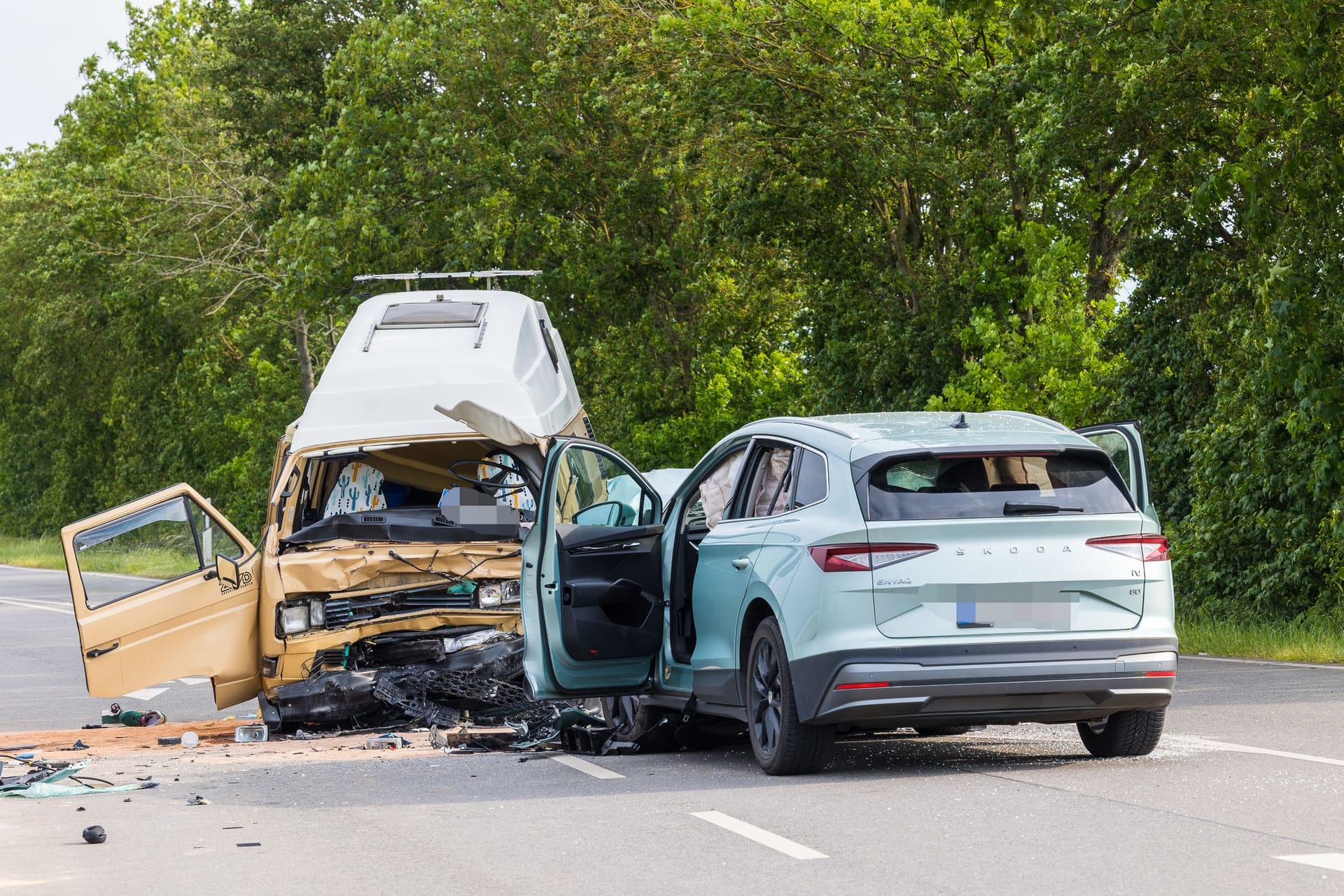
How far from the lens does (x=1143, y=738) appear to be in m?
8.86

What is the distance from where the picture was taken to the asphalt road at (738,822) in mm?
6164

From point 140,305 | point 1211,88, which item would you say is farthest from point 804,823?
point 140,305

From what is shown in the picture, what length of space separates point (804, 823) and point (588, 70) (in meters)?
23.7

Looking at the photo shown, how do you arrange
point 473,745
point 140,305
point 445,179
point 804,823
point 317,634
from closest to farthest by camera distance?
point 804,823, point 473,745, point 317,634, point 445,179, point 140,305

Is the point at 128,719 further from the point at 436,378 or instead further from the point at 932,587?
the point at 932,587

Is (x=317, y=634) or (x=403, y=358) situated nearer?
(x=317, y=634)

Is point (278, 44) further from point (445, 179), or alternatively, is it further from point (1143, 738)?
point (1143, 738)

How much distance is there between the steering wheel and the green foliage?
6.19 m

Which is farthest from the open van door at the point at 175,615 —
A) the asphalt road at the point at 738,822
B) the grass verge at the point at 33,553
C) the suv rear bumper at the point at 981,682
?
the grass verge at the point at 33,553

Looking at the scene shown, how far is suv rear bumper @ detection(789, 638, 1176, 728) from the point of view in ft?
26.1

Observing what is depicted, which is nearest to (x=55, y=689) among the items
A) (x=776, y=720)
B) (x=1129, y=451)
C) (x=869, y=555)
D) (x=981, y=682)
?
(x=776, y=720)

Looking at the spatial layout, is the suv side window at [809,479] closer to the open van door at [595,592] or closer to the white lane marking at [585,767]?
the open van door at [595,592]

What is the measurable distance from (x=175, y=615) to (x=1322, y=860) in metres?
7.69

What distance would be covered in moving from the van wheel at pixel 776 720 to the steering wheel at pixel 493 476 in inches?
141
